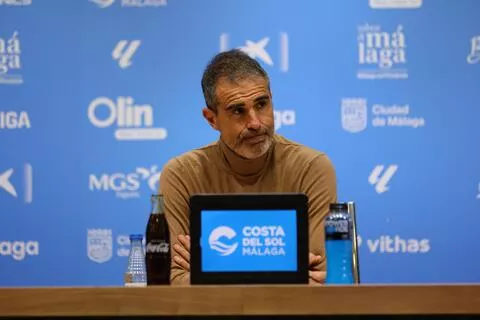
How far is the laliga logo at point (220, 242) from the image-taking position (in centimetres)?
183

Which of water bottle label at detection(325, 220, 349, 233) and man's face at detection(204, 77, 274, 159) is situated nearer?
water bottle label at detection(325, 220, 349, 233)

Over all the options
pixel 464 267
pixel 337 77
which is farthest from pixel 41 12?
pixel 464 267

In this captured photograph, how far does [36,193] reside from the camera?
3.77 metres

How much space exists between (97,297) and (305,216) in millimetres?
474

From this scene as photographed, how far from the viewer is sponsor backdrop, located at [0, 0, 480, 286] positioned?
3709 mm

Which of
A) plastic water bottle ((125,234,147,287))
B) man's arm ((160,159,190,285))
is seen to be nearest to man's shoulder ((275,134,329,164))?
man's arm ((160,159,190,285))

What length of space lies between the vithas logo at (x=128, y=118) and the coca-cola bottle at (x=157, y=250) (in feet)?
5.41

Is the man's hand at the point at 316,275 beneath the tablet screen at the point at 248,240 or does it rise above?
beneath

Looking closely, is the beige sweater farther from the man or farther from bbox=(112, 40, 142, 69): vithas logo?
bbox=(112, 40, 142, 69): vithas logo

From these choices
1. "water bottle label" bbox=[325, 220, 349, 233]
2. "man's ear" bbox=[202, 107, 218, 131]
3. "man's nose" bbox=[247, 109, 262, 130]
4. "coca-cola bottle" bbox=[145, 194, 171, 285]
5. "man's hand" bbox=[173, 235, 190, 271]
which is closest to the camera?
"water bottle label" bbox=[325, 220, 349, 233]

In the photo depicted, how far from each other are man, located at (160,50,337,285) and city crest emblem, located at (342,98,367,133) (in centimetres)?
93

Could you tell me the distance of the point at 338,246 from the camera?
75.1 inches

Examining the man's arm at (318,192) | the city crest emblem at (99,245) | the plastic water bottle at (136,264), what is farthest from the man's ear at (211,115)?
the city crest emblem at (99,245)

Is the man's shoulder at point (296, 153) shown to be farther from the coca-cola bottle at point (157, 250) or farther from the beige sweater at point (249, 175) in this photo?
the coca-cola bottle at point (157, 250)
